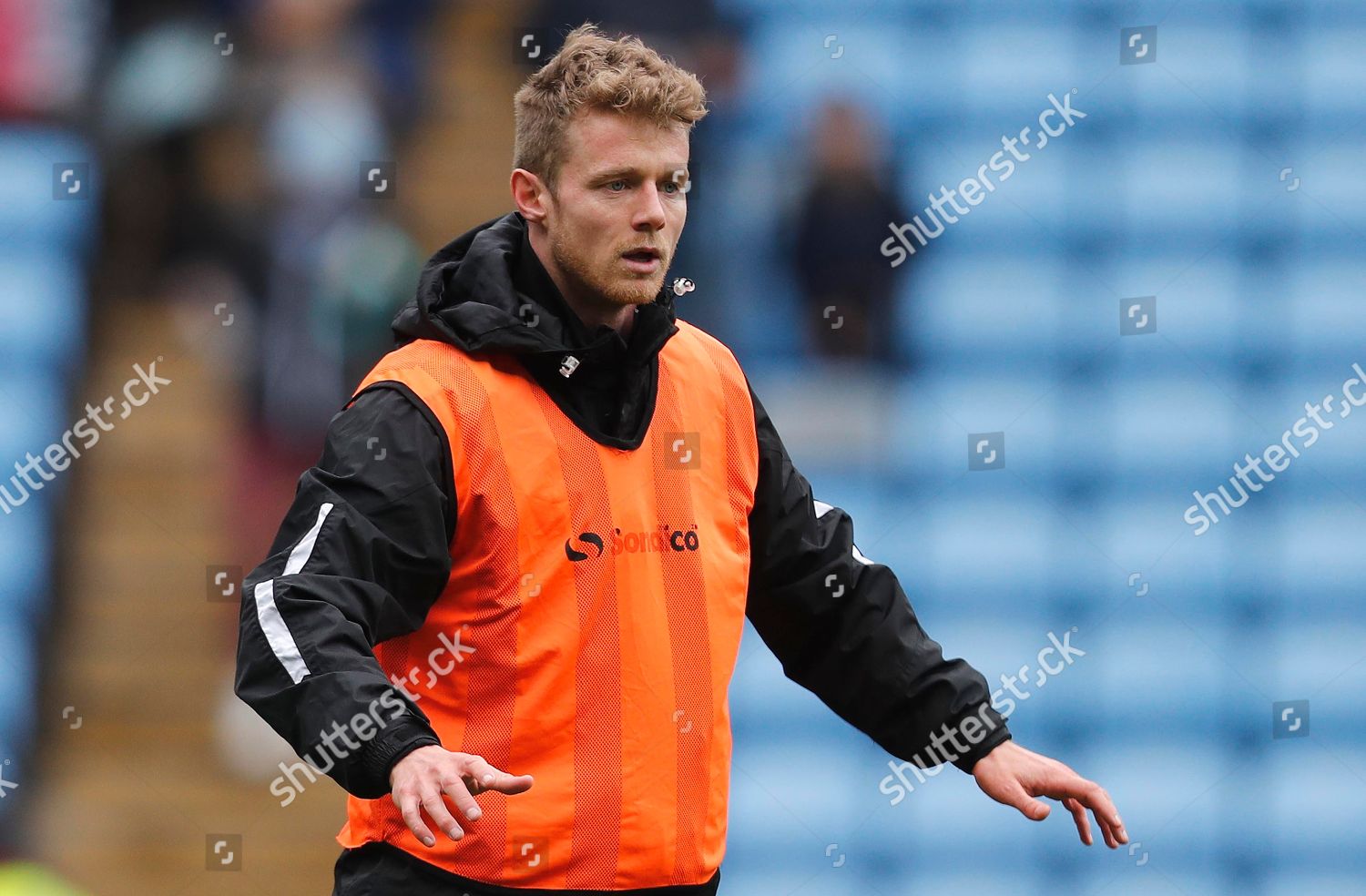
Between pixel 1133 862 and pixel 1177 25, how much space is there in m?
2.81

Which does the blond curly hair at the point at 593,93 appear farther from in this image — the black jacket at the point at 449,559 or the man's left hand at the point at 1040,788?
the man's left hand at the point at 1040,788

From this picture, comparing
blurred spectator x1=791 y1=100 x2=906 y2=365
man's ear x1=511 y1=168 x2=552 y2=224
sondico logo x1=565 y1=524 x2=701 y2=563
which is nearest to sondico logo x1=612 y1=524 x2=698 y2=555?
sondico logo x1=565 y1=524 x2=701 y2=563

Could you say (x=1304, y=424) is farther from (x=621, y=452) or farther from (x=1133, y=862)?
(x=621, y=452)

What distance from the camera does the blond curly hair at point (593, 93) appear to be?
7.72 feet

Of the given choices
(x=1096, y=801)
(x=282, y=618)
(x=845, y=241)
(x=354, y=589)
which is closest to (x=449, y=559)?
(x=354, y=589)

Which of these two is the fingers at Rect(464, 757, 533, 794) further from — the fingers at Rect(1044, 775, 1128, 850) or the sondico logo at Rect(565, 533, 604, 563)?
the fingers at Rect(1044, 775, 1128, 850)

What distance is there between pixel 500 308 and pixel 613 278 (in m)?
0.16

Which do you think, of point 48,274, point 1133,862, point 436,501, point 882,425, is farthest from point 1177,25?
point 436,501

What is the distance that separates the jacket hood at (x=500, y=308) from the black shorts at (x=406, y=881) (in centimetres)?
69

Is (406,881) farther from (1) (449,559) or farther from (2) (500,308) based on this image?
(2) (500,308)

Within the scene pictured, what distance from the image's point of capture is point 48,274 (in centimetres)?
564

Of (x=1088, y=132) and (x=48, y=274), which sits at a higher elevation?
(x=1088, y=132)

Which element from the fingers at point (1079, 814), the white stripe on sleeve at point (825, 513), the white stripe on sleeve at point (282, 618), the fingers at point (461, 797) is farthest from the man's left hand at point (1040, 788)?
the white stripe on sleeve at point (282, 618)

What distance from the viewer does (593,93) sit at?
92.8 inches
